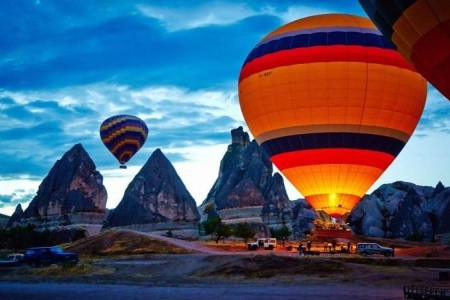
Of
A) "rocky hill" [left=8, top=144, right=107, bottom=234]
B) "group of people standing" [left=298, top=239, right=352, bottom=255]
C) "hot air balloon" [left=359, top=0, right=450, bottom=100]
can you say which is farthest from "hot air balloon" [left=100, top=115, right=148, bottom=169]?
"hot air balloon" [left=359, top=0, right=450, bottom=100]

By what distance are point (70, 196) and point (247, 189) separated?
36.4m

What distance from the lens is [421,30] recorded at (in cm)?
1822

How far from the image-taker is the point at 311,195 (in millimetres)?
43500

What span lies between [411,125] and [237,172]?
394 ft

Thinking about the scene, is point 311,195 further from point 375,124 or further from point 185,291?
point 185,291

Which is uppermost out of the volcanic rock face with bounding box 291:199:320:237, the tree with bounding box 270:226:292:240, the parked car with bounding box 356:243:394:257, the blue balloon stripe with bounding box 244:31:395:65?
the blue balloon stripe with bounding box 244:31:395:65

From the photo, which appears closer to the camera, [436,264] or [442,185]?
[436,264]

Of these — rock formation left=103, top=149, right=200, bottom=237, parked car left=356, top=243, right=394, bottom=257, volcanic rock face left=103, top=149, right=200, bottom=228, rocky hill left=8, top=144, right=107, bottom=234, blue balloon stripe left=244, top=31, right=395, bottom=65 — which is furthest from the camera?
rocky hill left=8, top=144, right=107, bottom=234

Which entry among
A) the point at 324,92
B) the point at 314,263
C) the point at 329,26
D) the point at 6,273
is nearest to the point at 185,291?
the point at 314,263

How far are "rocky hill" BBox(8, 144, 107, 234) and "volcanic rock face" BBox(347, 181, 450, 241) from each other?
48115 millimetres

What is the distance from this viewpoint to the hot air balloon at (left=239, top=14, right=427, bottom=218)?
40.6m

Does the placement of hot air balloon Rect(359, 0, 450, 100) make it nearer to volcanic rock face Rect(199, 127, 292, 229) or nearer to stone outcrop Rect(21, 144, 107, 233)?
stone outcrop Rect(21, 144, 107, 233)

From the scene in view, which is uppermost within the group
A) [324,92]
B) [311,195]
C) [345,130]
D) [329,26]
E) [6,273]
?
[329,26]

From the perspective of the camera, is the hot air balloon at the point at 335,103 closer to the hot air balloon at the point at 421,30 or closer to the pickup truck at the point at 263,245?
the pickup truck at the point at 263,245
